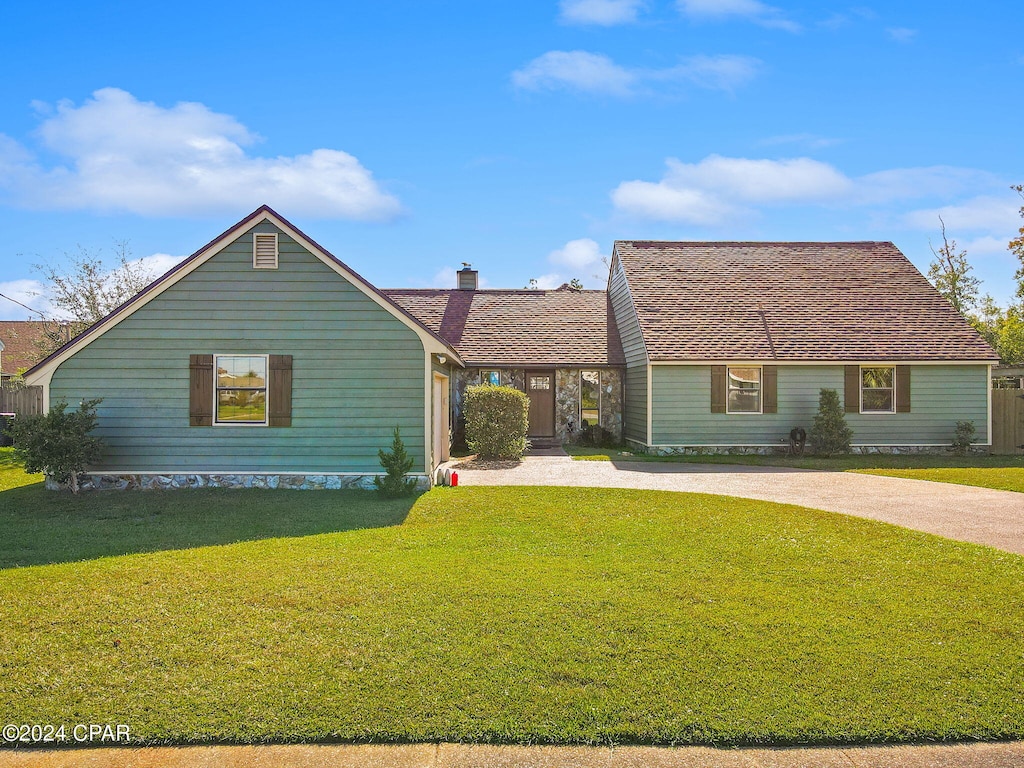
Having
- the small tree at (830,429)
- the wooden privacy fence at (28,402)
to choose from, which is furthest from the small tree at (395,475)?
the wooden privacy fence at (28,402)

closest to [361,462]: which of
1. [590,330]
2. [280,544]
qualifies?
[280,544]

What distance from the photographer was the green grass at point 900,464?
14.3 meters

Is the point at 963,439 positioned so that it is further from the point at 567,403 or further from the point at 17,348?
the point at 17,348

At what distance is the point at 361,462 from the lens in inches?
500

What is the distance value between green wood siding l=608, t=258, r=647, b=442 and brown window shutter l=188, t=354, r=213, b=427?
37.2 feet

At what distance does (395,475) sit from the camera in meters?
11.6

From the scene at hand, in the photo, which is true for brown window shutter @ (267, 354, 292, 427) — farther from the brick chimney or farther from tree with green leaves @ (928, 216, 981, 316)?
tree with green leaves @ (928, 216, 981, 316)

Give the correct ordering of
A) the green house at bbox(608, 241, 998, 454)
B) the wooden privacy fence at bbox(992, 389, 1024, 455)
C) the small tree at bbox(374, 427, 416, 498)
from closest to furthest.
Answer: the small tree at bbox(374, 427, 416, 498), the green house at bbox(608, 241, 998, 454), the wooden privacy fence at bbox(992, 389, 1024, 455)

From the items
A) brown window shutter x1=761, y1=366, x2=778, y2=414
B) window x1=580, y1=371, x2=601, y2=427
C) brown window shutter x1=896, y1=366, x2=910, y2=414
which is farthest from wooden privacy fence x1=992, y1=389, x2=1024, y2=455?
window x1=580, y1=371, x2=601, y2=427

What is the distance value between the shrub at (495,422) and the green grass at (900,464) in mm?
1774

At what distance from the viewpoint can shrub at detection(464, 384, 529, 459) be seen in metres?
17.1

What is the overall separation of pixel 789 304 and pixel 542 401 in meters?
8.22

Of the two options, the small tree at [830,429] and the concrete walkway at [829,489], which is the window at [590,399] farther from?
the small tree at [830,429]

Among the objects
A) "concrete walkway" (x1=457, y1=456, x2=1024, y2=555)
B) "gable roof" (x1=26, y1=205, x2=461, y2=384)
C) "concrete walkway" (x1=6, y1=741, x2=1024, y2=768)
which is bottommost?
"concrete walkway" (x1=6, y1=741, x2=1024, y2=768)
